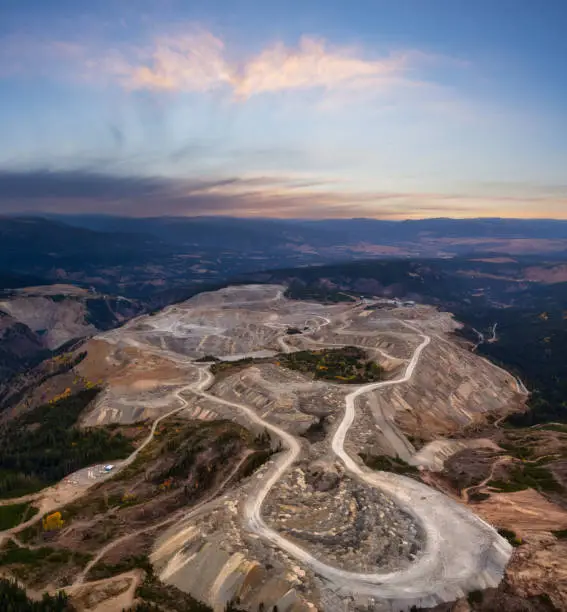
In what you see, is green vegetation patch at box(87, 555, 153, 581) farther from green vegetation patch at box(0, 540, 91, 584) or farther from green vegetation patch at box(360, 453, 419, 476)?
green vegetation patch at box(360, 453, 419, 476)

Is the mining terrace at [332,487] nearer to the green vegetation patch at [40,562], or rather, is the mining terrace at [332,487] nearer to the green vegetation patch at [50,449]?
the green vegetation patch at [50,449]

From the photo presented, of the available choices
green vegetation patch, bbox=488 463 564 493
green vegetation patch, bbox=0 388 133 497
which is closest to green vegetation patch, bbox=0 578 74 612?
green vegetation patch, bbox=0 388 133 497

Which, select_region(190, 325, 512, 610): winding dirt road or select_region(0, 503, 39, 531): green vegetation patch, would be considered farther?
select_region(0, 503, 39, 531): green vegetation patch

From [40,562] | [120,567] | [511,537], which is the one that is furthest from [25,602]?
[511,537]

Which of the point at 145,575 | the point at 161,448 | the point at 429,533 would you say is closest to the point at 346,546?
the point at 429,533

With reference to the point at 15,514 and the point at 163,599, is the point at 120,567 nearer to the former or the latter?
the point at 163,599

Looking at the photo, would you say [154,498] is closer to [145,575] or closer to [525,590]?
[145,575]
